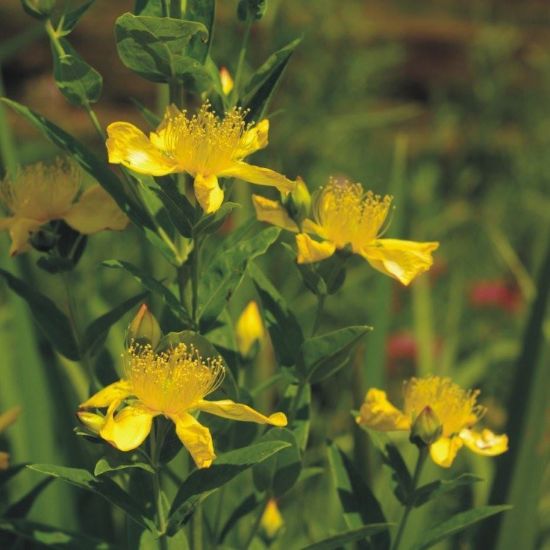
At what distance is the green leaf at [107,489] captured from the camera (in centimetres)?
60

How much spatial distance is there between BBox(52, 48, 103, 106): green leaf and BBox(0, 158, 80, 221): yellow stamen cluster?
2.8 inches

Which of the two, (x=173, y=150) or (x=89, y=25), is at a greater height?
(x=89, y=25)

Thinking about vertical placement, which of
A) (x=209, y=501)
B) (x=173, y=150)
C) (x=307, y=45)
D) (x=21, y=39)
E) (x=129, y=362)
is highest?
(x=307, y=45)

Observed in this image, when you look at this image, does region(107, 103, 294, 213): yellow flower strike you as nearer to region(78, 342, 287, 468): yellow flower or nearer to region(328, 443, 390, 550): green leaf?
region(78, 342, 287, 468): yellow flower

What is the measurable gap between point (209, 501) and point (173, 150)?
0.38 m

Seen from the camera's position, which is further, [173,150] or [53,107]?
[53,107]

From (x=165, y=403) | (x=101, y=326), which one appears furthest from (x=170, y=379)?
(x=101, y=326)

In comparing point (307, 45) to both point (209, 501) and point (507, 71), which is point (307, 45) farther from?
point (209, 501)

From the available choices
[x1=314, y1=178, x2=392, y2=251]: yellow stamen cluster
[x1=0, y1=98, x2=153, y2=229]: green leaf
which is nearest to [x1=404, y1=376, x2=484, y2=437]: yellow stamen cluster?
[x1=314, y1=178, x2=392, y2=251]: yellow stamen cluster

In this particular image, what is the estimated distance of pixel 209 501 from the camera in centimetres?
91

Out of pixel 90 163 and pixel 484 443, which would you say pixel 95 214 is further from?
pixel 484 443

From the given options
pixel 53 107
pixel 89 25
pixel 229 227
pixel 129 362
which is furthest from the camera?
pixel 89 25

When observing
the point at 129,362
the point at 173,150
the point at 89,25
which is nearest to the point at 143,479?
the point at 129,362

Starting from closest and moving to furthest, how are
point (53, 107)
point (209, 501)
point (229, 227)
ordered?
1. point (209, 501)
2. point (229, 227)
3. point (53, 107)
